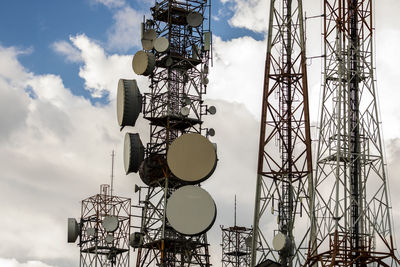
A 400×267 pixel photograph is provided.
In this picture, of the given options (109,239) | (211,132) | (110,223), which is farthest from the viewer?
(109,239)

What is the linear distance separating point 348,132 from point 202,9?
75.5 feet

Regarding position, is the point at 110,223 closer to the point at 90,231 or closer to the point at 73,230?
the point at 90,231

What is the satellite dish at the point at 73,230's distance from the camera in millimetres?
97562

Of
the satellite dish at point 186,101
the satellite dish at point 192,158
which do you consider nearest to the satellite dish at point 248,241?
the satellite dish at point 186,101

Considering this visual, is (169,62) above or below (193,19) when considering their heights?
below

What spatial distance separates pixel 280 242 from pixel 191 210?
9.50m

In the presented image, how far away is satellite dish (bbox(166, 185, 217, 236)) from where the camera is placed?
7569 centimetres

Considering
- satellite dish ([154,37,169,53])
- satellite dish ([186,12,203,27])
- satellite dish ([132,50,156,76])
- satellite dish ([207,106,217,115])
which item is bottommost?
satellite dish ([207,106,217,115])

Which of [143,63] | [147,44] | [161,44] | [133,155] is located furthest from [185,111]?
[147,44]

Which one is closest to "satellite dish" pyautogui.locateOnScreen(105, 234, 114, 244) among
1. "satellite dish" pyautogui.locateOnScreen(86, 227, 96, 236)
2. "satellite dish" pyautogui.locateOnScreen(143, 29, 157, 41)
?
"satellite dish" pyautogui.locateOnScreen(86, 227, 96, 236)

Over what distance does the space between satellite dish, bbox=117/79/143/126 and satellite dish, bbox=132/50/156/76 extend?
126 cm

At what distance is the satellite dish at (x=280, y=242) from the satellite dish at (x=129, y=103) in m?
18.1

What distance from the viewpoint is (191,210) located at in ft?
250

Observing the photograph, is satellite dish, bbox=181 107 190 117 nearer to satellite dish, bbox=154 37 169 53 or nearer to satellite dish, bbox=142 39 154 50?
satellite dish, bbox=154 37 169 53
